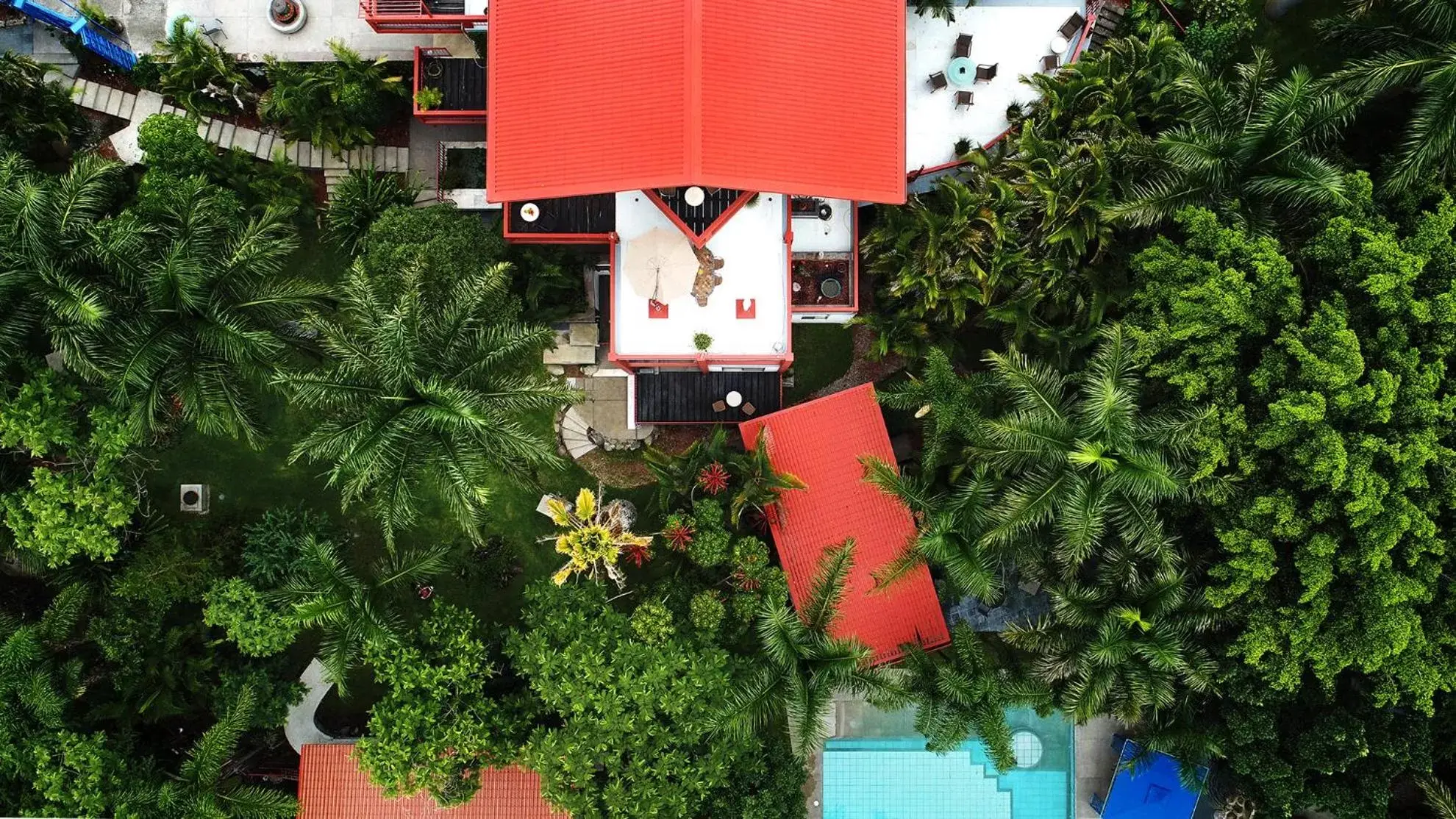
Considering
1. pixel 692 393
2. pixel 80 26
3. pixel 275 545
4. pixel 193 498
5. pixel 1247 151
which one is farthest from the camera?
pixel 193 498

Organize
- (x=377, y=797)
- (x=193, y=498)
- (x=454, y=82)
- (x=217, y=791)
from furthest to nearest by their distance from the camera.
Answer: (x=193, y=498), (x=454, y=82), (x=377, y=797), (x=217, y=791)

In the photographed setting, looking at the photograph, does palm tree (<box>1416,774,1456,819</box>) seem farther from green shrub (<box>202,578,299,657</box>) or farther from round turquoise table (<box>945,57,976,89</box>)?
green shrub (<box>202,578,299,657</box>)

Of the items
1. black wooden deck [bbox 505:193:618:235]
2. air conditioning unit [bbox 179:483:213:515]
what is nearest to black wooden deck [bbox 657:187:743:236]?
black wooden deck [bbox 505:193:618:235]

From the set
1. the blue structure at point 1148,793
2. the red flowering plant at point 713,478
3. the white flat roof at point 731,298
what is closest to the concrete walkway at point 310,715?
the red flowering plant at point 713,478

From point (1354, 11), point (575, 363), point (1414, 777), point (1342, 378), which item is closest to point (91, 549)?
point (575, 363)

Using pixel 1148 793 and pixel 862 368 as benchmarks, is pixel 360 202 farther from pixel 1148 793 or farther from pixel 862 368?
pixel 1148 793

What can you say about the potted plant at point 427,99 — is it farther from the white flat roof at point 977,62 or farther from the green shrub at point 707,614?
the green shrub at point 707,614

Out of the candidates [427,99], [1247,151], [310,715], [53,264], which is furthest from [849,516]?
[53,264]
